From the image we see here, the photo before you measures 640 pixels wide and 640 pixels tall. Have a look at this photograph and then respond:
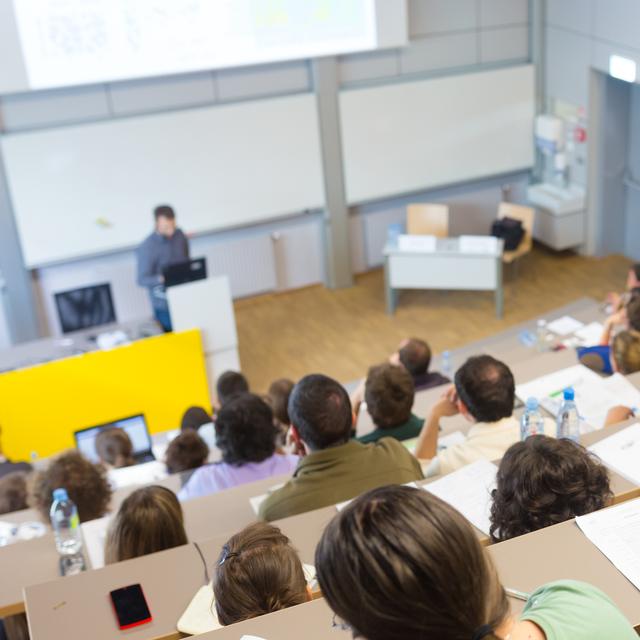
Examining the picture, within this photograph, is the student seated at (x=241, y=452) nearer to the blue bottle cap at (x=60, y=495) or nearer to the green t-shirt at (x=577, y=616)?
the blue bottle cap at (x=60, y=495)

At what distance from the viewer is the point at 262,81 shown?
330 inches

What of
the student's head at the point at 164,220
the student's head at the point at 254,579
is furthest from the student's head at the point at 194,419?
the student's head at the point at 254,579

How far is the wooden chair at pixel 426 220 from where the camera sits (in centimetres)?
903

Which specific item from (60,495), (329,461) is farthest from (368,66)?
(60,495)

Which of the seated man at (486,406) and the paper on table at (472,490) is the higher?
the paper on table at (472,490)

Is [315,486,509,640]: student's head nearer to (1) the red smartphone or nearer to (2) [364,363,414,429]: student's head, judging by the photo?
(1) the red smartphone

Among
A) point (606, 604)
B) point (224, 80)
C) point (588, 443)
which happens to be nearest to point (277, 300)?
point (224, 80)

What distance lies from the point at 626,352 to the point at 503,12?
555 cm

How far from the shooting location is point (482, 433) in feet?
12.1

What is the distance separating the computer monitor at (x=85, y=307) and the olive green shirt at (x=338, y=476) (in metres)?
4.46

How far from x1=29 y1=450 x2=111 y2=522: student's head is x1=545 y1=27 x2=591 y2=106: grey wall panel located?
6.64 m

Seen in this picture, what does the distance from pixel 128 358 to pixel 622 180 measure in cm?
540

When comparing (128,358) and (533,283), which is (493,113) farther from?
(128,358)

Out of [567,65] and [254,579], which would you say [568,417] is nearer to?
[254,579]
